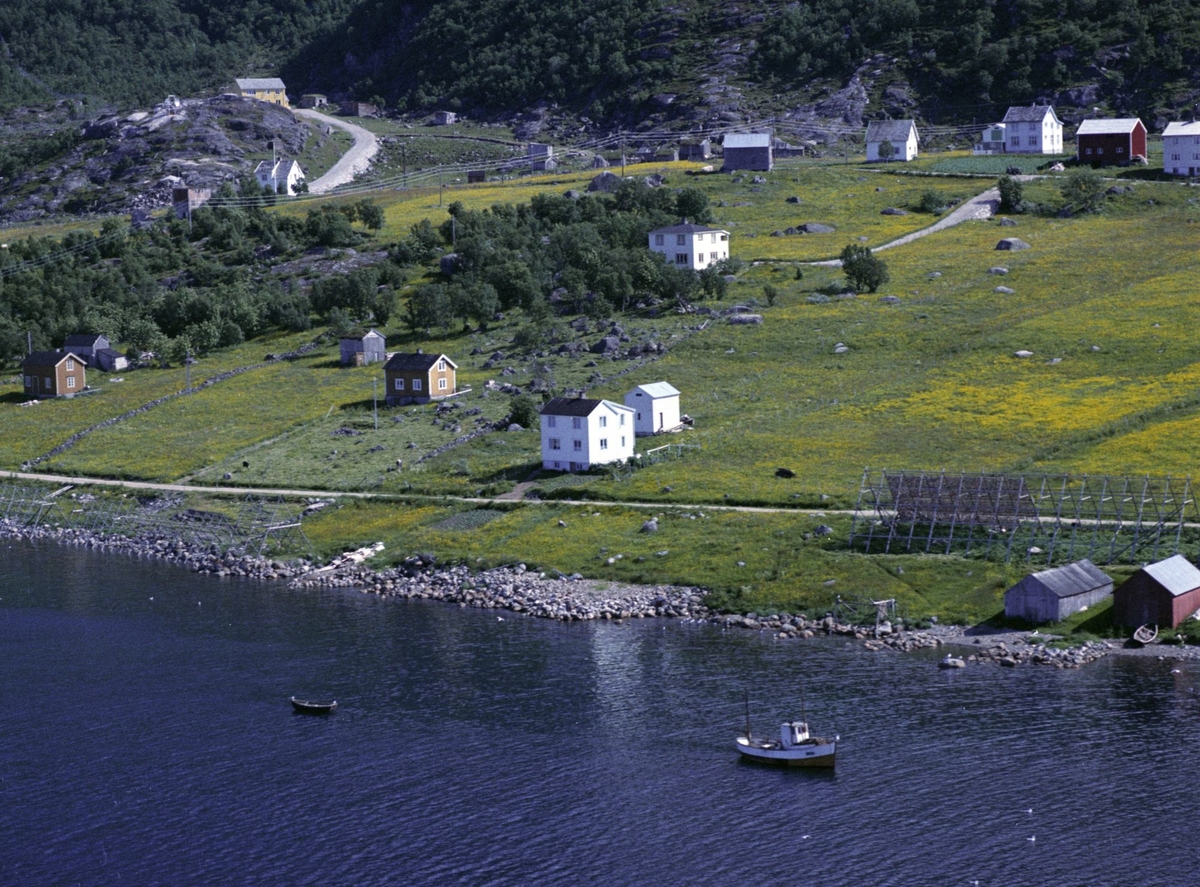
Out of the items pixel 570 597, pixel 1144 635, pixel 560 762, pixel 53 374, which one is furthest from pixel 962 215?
pixel 560 762

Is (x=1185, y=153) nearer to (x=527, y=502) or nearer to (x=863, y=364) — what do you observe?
(x=863, y=364)

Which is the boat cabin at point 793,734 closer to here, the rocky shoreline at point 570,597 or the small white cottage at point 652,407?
the rocky shoreline at point 570,597

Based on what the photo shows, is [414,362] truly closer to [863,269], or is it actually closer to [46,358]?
[46,358]

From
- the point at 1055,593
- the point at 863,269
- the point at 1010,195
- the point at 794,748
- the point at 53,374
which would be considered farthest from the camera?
the point at 1010,195

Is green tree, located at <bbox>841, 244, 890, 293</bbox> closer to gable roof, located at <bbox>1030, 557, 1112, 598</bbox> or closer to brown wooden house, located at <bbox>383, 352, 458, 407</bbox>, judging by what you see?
brown wooden house, located at <bbox>383, 352, 458, 407</bbox>

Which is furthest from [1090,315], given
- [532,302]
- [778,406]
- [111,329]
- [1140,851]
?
[111,329]

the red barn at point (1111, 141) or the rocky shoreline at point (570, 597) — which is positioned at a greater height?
the red barn at point (1111, 141)

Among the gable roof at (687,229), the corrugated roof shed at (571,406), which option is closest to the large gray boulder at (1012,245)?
the gable roof at (687,229)
